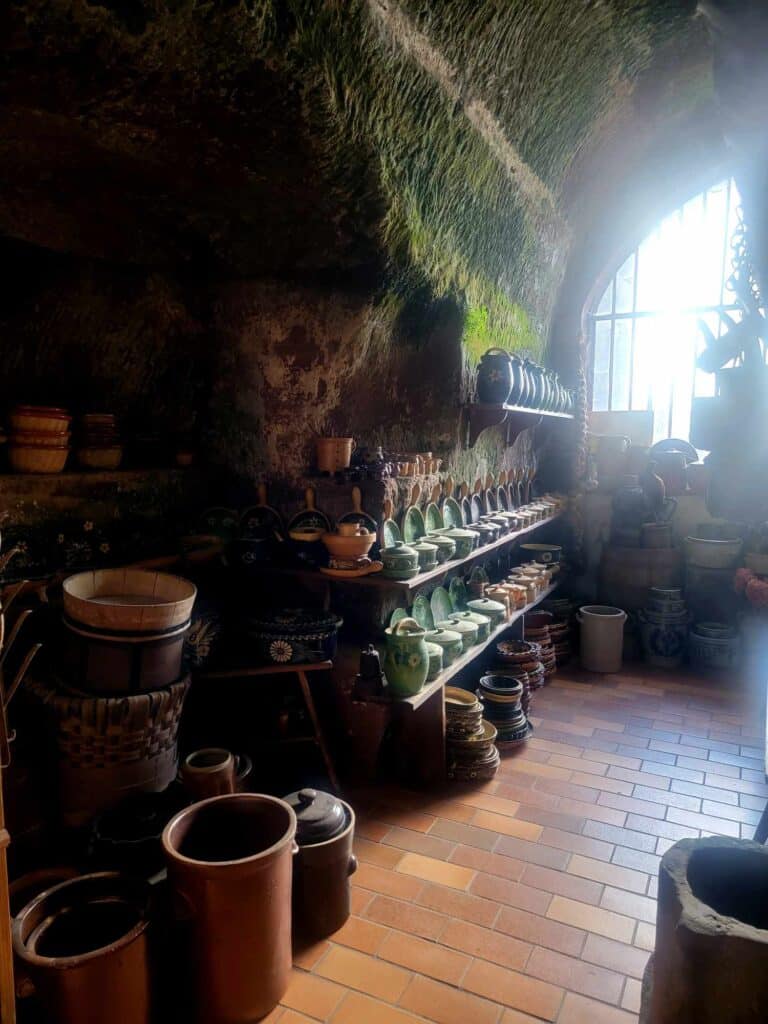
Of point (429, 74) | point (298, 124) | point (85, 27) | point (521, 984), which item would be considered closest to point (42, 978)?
point (521, 984)

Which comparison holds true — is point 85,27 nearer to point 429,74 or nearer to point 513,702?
point 429,74

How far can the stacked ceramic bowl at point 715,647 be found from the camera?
4.78 metres

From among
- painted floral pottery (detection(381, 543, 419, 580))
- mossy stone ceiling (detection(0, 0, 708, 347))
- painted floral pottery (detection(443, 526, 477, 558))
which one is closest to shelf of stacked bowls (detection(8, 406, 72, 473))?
mossy stone ceiling (detection(0, 0, 708, 347))

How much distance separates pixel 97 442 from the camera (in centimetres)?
288

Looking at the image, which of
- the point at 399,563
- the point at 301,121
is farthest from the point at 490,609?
the point at 301,121

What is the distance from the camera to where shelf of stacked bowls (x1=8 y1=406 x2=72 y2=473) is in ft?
8.48

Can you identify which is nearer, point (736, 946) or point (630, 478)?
point (736, 946)

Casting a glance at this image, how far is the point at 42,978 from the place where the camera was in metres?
1.57

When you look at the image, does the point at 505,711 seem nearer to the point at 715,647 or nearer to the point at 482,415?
the point at 482,415

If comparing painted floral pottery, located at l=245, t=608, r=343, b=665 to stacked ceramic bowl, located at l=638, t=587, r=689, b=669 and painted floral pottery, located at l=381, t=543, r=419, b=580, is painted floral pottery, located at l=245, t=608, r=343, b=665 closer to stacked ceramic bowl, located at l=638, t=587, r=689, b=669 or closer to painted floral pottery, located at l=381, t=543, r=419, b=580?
painted floral pottery, located at l=381, t=543, r=419, b=580

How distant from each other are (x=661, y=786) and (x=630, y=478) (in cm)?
300

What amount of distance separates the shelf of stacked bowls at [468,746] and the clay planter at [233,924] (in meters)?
1.36

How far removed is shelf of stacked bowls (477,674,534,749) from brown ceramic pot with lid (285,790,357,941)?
1.48 meters

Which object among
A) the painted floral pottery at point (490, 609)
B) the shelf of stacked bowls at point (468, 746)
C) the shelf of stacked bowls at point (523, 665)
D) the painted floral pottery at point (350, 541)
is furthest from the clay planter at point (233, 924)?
the shelf of stacked bowls at point (523, 665)
